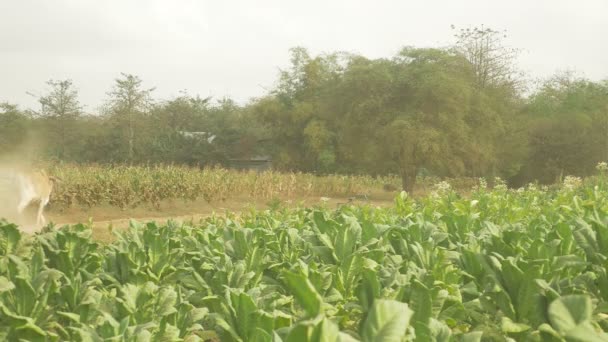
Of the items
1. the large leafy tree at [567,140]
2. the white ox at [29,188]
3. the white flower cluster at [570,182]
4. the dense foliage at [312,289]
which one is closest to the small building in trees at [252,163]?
the large leafy tree at [567,140]

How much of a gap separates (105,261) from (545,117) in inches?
1655

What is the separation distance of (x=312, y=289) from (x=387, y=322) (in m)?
0.16

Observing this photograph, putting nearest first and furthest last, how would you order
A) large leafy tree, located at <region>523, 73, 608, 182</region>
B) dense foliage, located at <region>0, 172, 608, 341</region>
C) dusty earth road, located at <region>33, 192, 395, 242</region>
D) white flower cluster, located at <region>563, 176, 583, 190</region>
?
dense foliage, located at <region>0, 172, 608, 341</region> → white flower cluster, located at <region>563, 176, 583, 190</region> → dusty earth road, located at <region>33, 192, 395, 242</region> → large leafy tree, located at <region>523, 73, 608, 182</region>

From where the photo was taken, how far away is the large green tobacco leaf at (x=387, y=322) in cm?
110

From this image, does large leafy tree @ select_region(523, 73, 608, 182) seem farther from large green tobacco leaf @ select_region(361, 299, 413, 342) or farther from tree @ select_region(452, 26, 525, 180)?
large green tobacco leaf @ select_region(361, 299, 413, 342)

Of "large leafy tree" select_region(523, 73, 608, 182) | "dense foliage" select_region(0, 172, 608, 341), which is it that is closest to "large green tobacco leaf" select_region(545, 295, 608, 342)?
"dense foliage" select_region(0, 172, 608, 341)

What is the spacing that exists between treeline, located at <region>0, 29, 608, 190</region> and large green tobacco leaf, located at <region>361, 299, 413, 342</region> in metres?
25.9

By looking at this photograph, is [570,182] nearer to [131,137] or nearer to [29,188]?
[29,188]

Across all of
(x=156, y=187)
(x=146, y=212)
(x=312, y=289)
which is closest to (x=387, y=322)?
(x=312, y=289)

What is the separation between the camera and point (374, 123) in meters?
28.5

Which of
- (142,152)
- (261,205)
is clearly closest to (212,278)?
(261,205)

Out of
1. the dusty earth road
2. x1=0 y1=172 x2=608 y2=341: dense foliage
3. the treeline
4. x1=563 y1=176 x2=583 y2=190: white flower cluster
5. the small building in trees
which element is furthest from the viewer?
the small building in trees

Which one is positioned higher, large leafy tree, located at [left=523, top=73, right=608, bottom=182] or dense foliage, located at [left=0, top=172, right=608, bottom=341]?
large leafy tree, located at [left=523, top=73, right=608, bottom=182]

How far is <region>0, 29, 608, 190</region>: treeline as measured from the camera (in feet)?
92.1
